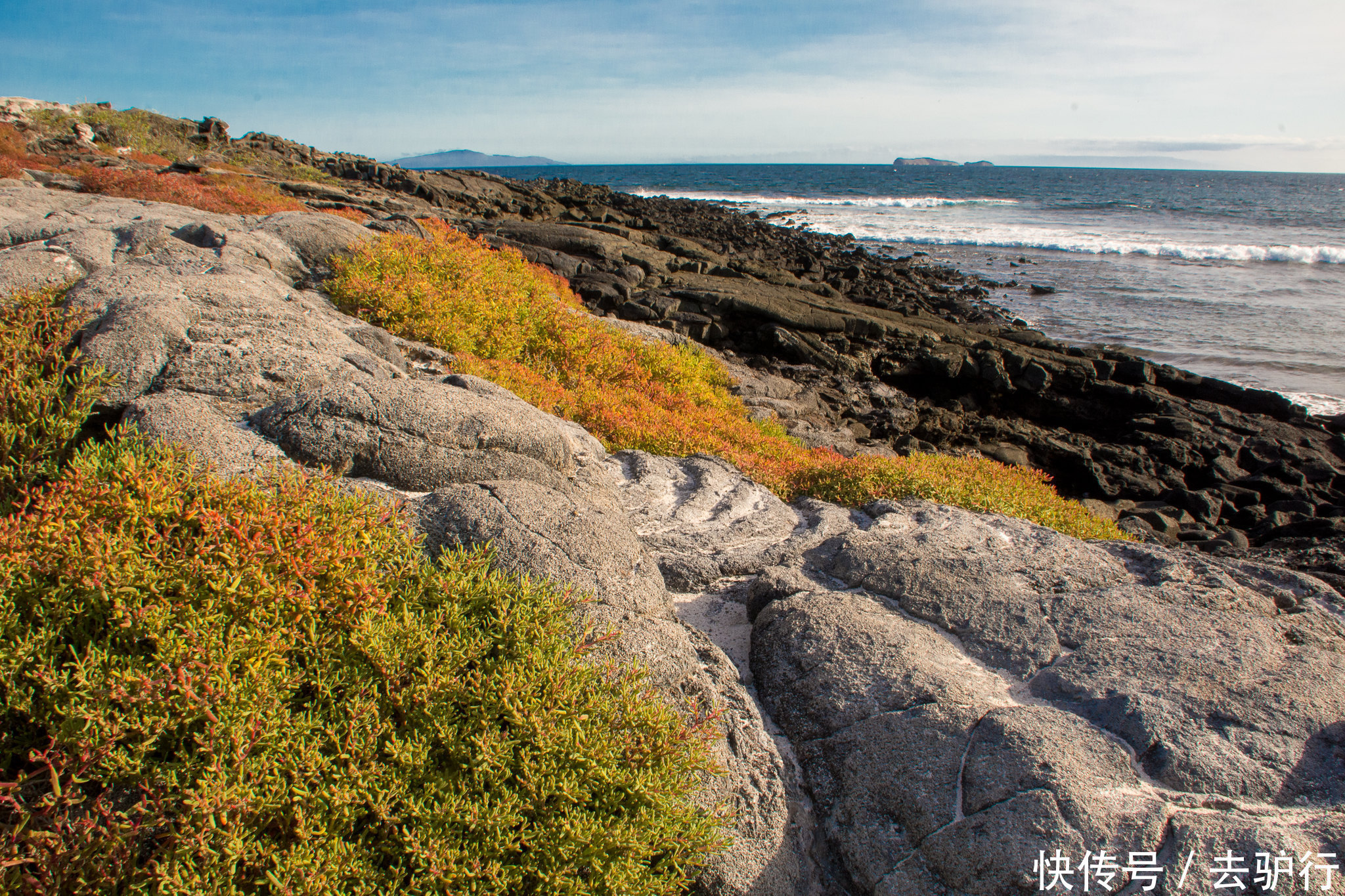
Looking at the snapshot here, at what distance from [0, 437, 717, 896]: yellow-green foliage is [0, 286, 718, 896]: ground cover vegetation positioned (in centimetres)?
1

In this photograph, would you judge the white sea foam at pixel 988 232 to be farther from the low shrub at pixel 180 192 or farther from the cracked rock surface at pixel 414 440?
the cracked rock surface at pixel 414 440

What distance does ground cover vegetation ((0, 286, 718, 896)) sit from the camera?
2.39 metres

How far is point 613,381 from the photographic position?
Result: 10914 mm

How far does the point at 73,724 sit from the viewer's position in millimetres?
2441

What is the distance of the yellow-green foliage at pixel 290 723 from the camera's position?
94.1 inches

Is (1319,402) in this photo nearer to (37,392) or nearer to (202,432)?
(202,432)

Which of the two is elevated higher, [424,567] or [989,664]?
[424,567]

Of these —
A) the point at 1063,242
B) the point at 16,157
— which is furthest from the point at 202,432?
the point at 1063,242

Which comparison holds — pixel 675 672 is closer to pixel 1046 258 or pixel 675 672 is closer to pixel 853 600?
pixel 853 600

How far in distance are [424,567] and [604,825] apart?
1.53m

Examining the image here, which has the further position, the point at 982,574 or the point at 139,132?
the point at 139,132

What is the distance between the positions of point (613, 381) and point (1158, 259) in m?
41.2

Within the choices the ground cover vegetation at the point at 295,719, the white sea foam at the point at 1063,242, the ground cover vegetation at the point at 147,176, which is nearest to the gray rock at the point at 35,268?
the ground cover vegetation at the point at 295,719

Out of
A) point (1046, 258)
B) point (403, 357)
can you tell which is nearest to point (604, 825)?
point (403, 357)
